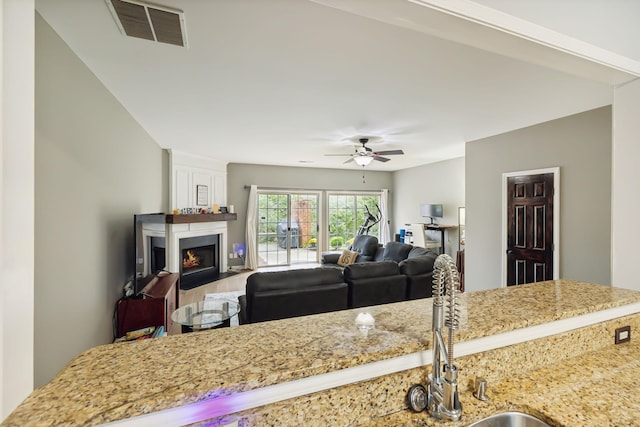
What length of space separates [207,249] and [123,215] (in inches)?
131

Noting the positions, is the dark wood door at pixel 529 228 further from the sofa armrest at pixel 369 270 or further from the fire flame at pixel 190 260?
the fire flame at pixel 190 260

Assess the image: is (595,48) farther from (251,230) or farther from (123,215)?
(251,230)

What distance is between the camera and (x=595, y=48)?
142 centimetres

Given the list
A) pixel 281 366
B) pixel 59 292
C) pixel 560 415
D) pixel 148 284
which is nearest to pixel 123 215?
pixel 148 284

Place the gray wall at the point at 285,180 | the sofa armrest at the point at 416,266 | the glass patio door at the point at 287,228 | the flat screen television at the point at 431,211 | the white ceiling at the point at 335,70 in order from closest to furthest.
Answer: the white ceiling at the point at 335,70 → the sofa armrest at the point at 416,266 → the flat screen television at the point at 431,211 → the gray wall at the point at 285,180 → the glass patio door at the point at 287,228

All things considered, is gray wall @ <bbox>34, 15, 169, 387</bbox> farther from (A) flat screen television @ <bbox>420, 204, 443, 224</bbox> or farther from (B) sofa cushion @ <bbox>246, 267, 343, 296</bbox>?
(A) flat screen television @ <bbox>420, 204, 443, 224</bbox>

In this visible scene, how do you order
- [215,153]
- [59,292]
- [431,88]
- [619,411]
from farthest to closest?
[215,153] → [431,88] → [59,292] → [619,411]

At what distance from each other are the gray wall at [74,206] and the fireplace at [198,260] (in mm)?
2482

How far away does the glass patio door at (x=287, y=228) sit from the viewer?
24.1ft

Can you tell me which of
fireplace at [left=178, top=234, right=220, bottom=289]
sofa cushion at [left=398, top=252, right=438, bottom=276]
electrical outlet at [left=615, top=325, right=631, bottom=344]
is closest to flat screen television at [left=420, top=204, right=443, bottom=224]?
sofa cushion at [left=398, top=252, right=438, bottom=276]

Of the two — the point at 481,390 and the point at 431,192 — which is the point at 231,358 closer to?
the point at 481,390

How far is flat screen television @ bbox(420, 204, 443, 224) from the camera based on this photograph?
255 inches

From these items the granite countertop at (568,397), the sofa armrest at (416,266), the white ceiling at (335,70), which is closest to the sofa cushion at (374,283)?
the sofa armrest at (416,266)

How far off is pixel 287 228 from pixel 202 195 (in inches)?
90.0
